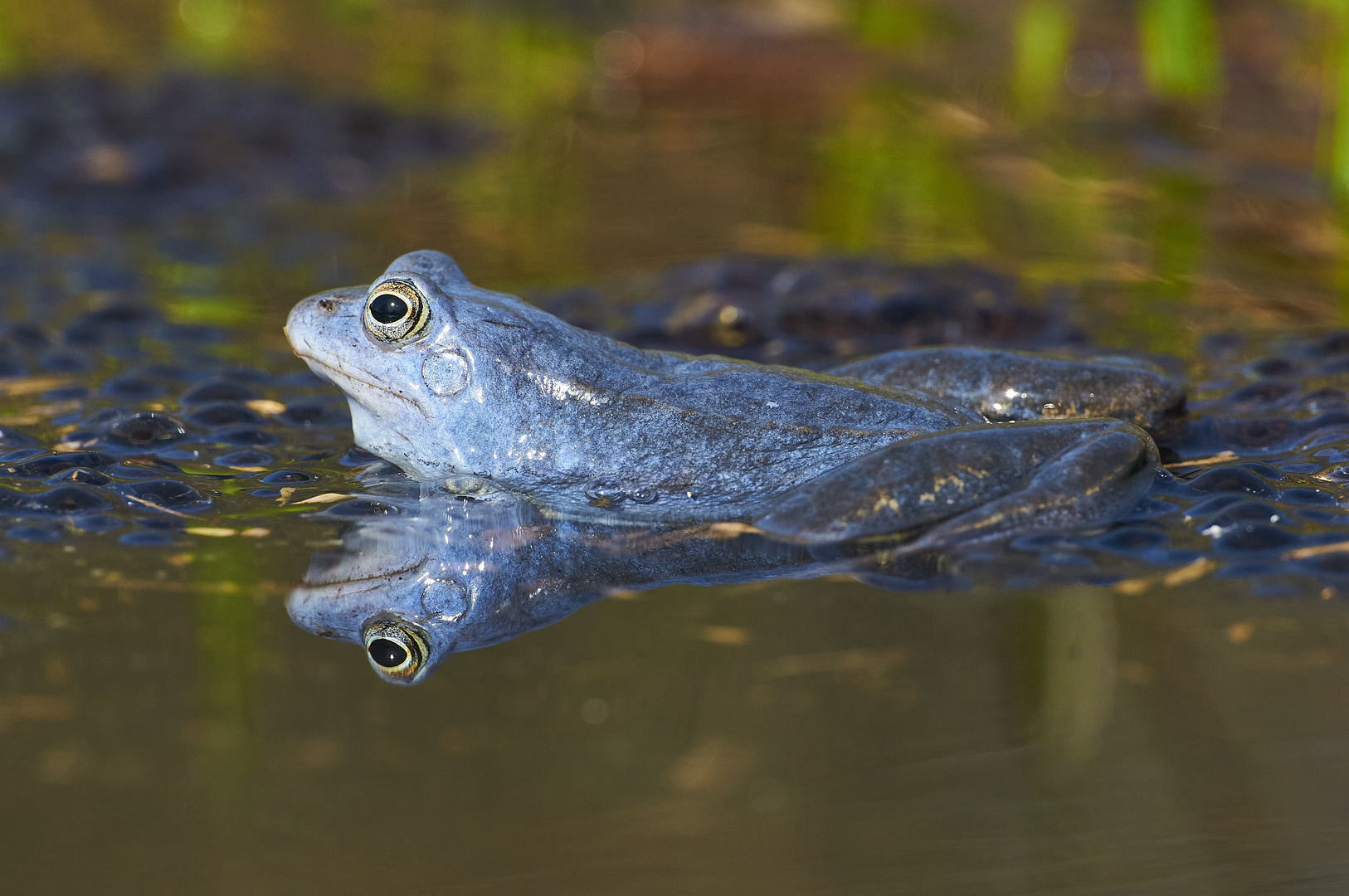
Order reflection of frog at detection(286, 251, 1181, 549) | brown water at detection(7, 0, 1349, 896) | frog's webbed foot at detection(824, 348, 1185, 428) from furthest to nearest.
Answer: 1. frog's webbed foot at detection(824, 348, 1185, 428)
2. reflection of frog at detection(286, 251, 1181, 549)
3. brown water at detection(7, 0, 1349, 896)

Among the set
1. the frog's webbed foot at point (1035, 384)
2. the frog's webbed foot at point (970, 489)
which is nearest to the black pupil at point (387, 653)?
the frog's webbed foot at point (970, 489)

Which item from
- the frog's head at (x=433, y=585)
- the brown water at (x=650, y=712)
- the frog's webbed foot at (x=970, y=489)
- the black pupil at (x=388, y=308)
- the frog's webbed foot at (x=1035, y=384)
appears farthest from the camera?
the frog's webbed foot at (x=1035, y=384)

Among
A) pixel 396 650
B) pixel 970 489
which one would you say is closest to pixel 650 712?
pixel 396 650

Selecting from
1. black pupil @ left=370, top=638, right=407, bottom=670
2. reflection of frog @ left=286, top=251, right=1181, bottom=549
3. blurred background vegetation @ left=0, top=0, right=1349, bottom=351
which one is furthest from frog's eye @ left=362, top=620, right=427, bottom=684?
blurred background vegetation @ left=0, top=0, right=1349, bottom=351

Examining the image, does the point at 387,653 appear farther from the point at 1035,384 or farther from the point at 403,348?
the point at 1035,384

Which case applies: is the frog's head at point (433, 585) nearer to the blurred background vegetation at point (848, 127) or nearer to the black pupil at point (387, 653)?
the black pupil at point (387, 653)

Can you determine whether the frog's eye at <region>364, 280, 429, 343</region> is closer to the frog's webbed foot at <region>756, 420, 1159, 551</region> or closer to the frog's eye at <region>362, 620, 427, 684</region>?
the frog's eye at <region>362, 620, 427, 684</region>

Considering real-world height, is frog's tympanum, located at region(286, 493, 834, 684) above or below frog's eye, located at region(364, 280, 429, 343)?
below
